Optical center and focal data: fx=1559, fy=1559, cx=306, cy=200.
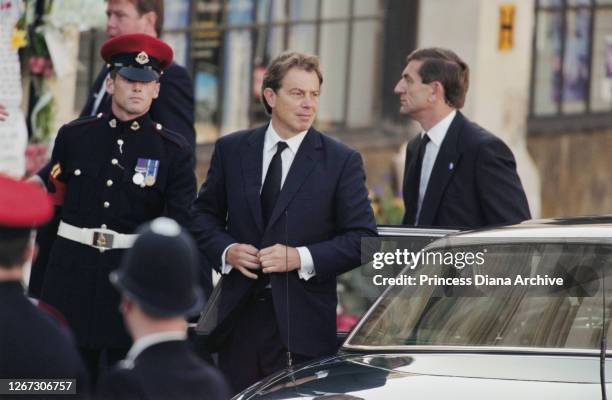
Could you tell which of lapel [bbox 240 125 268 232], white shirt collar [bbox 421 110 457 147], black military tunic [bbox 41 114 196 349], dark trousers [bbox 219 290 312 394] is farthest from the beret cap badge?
white shirt collar [bbox 421 110 457 147]

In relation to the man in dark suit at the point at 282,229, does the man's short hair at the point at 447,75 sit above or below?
above

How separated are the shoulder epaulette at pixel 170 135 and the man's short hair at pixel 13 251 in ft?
8.90

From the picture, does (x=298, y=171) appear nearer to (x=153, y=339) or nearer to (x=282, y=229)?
(x=282, y=229)

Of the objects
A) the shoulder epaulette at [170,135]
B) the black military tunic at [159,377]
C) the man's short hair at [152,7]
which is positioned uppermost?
the man's short hair at [152,7]

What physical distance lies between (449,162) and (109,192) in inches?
67.8

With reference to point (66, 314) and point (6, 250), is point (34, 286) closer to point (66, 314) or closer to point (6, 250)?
point (66, 314)

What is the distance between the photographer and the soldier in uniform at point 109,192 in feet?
21.1

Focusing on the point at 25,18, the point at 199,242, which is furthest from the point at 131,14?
the point at 25,18

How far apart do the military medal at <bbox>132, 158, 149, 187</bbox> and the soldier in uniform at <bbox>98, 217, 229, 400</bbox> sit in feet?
8.55

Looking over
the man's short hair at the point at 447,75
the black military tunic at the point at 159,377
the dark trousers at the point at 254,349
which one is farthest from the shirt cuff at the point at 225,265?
the black military tunic at the point at 159,377

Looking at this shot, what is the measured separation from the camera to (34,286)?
6.84 meters

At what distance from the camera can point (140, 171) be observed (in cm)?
651

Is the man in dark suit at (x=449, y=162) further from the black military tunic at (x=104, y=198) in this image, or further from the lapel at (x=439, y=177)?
the black military tunic at (x=104, y=198)

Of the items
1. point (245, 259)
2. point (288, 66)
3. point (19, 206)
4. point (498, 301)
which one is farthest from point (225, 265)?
point (19, 206)
